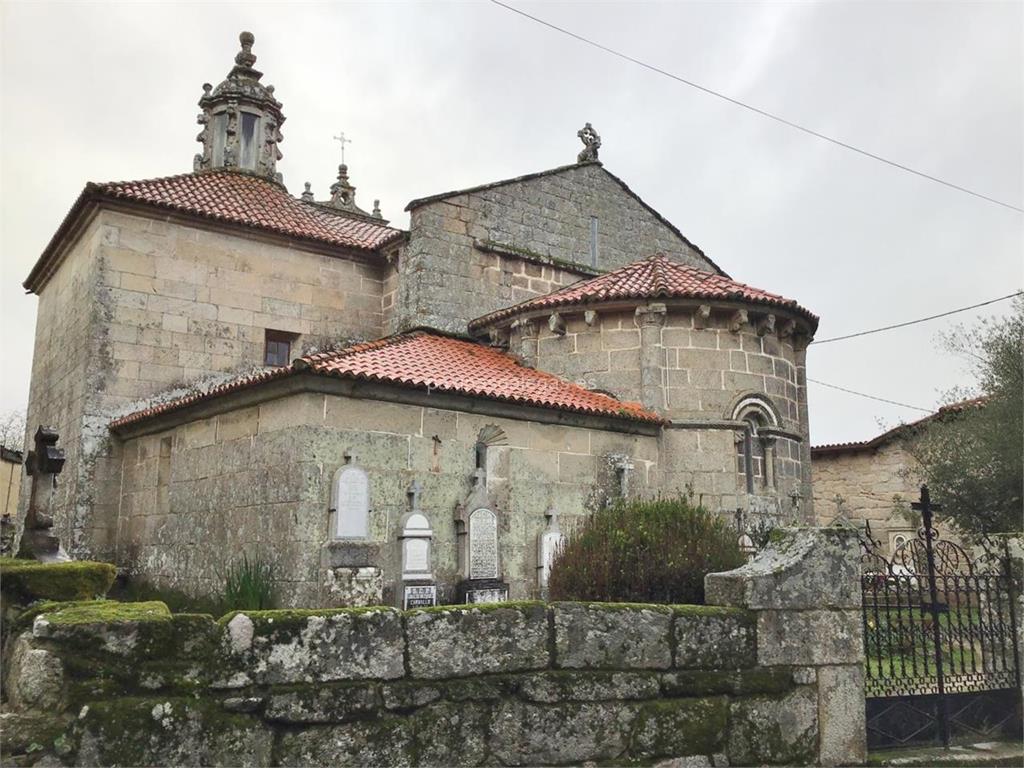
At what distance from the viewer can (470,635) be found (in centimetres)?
441

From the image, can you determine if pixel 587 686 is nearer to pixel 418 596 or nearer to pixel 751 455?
pixel 418 596

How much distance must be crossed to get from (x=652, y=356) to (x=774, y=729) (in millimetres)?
8363

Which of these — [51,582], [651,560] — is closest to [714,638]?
[651,560]

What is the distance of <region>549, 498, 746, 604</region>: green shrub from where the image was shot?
690 cm

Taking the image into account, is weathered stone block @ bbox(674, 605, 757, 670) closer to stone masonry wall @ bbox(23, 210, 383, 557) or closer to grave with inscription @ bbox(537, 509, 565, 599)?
grave with inscription @ bbox(537, 509, 565, 599)

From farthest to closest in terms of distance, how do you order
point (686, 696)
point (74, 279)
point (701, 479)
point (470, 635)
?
1. point (74, 279)
2. point (701, 479)
3. point (686, 696)
4. point (470, 635)

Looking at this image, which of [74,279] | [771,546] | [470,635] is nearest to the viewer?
[470,635]

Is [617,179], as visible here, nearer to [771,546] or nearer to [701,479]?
[701,479]

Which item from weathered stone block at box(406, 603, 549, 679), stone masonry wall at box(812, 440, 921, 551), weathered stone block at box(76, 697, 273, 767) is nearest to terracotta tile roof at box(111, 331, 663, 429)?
weathered stone block at box(406, 603, 549, 679)

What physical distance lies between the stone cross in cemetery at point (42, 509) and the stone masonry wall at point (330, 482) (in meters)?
2.32

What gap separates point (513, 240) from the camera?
16.0m

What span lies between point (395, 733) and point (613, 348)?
9.66 m

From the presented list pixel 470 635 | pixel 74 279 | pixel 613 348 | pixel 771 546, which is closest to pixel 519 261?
pixel 613 348

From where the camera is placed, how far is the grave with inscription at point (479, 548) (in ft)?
34.5
